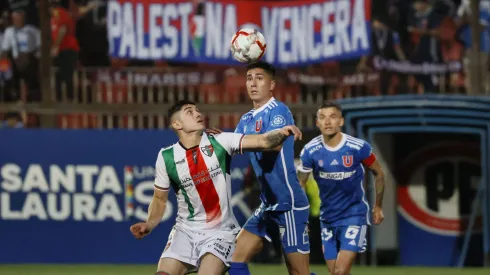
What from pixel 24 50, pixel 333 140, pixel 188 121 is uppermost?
pixel 24 50

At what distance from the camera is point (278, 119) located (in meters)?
9.65

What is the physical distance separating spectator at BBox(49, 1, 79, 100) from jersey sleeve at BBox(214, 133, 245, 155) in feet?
22.7

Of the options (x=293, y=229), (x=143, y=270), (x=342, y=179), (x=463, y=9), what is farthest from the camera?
→ (x=463, y=9)

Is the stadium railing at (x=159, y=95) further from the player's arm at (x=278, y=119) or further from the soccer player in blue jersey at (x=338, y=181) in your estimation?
the player's arm at (x=278, y=119)

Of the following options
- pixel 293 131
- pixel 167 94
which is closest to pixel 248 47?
pixel 293 131

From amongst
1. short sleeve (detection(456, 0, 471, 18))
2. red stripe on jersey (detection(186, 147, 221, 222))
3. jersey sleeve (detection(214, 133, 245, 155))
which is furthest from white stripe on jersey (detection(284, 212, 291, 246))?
short sleeve (detection(456, 0, 471, 18))

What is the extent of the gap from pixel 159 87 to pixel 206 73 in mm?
686

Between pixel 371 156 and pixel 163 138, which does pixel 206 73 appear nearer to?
pixel 163 138

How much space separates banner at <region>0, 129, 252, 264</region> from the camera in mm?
15984

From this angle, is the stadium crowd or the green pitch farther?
the stadium crowd

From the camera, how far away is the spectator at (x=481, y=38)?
616 inches

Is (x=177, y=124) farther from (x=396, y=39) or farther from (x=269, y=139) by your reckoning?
(x=396, y=39)

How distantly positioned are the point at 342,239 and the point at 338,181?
557mm

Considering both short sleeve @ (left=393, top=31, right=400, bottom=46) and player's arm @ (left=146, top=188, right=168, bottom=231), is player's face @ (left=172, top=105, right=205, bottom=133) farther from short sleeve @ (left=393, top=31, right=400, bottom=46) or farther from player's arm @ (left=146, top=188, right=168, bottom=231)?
short sleeve @ (left=393, top=31, right=400, bottom=46)
